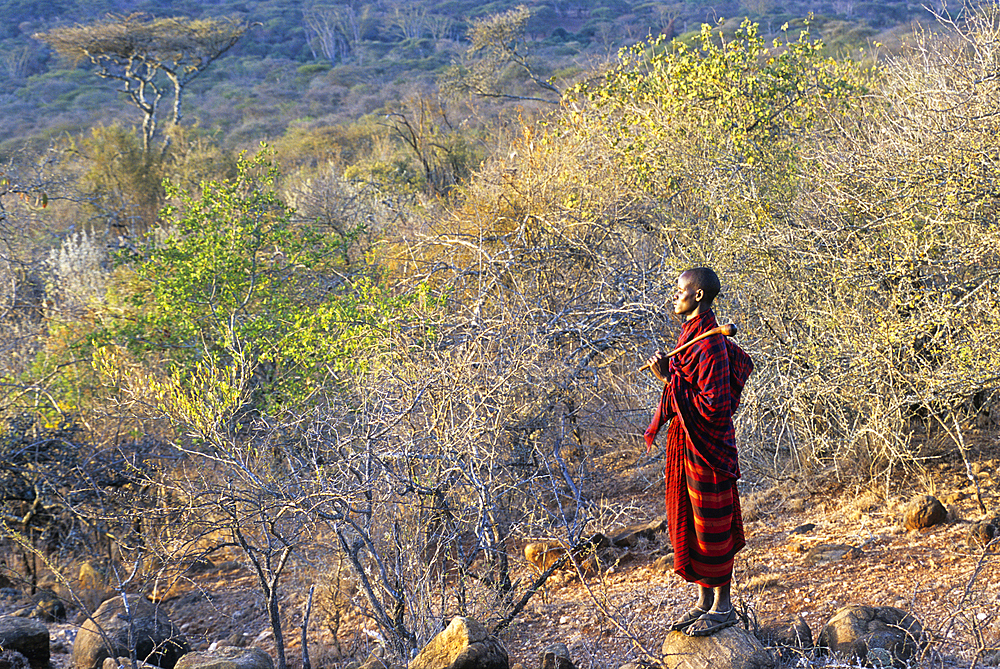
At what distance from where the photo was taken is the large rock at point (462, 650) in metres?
4.15

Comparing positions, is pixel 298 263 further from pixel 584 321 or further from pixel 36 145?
pixel 36 145

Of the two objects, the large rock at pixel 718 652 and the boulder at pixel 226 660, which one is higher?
the large rock at pixel 718 652

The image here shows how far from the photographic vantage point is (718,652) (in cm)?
357

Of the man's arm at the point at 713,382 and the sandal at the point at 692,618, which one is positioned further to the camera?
the sandal at the point at 692,618

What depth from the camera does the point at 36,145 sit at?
27.5 meters

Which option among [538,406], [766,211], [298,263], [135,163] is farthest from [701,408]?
[135,163]

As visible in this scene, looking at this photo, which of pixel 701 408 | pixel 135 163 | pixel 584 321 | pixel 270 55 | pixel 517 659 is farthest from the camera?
pixel 270 55

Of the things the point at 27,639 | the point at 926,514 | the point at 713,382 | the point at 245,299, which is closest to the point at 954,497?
the point at 926,514

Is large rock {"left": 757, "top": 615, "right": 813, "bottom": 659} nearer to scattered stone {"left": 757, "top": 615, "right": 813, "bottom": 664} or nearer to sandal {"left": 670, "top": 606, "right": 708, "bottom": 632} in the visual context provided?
scattered stone {"left": 757, "top": 615, "right": 813, "bottom": 664}

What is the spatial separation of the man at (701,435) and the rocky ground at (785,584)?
1.40 m

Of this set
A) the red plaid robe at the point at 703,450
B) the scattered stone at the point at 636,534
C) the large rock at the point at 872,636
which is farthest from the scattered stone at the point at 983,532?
the red plaid robe at the point at 703,450

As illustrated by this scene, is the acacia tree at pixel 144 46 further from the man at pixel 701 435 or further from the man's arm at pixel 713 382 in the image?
the man's arm at pixel 713 382

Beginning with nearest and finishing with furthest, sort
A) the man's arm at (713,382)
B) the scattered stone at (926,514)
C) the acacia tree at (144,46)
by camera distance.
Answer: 1. the man's arm at (713,382)
2. the scattered stone at (926,514)
3. the acacia tree at (144,46)

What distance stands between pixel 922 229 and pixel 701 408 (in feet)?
12.6
